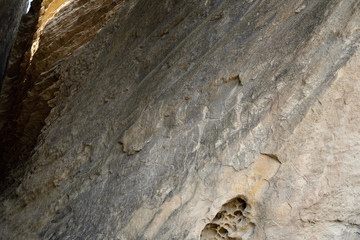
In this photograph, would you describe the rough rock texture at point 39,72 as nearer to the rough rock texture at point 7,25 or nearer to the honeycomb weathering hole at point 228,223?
the rough rock texture at point 7,25

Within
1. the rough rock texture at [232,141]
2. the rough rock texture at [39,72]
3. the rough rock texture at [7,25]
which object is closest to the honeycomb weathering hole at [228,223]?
the rough rock texture at [232,141]

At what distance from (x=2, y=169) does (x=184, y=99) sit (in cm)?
307

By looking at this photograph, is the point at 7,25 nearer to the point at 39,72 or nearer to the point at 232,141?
the point at 39,72

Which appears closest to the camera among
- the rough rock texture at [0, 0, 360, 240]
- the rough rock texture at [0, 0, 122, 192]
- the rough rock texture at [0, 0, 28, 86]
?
the rough rock texture at [0, 0, 360, 240]

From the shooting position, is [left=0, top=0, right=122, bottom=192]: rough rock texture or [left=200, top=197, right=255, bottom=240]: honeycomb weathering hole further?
[left=0, top=0, right=122, bottom=192]: rough rock texture

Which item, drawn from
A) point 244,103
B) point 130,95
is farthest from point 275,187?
point 130,95

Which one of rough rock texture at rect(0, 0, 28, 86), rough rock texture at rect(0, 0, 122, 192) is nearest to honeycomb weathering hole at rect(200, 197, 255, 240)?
rough rock texture at rect(0, 0, 122, 192)

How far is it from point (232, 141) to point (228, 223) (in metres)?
0.45

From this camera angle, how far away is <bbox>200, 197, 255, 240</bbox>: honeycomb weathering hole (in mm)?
2801

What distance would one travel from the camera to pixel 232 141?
286cm

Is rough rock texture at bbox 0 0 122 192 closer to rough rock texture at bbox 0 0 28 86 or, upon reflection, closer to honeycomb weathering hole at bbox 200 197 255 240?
rough rock texture at bbox 0 0 28 86

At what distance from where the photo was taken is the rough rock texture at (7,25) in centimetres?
659

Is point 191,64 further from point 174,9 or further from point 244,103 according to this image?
point 174,9

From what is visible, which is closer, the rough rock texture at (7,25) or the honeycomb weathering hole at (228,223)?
the honeycomb weathering hole at (228,223)
